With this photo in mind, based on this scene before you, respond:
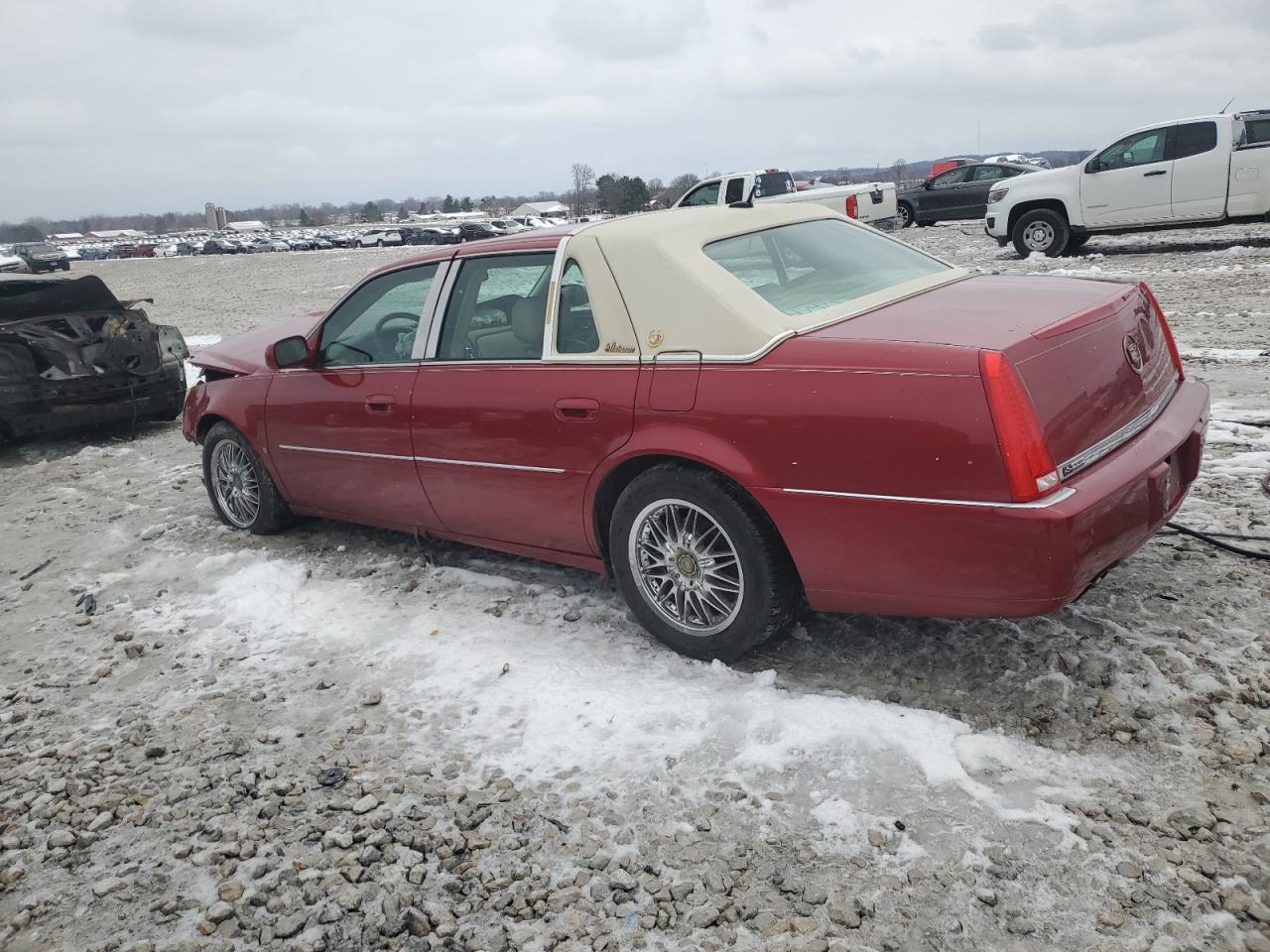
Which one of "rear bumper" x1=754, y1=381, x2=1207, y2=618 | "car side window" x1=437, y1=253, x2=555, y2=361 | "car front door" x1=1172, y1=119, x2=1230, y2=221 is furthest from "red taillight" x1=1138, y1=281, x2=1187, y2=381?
"car front door" x1=1172, y1=119, x2=1230, y2=221

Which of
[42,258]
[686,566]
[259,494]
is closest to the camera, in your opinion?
[686,566]

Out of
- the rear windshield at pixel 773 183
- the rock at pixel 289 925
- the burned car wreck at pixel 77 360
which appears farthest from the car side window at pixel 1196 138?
the rock at pixel 289 925

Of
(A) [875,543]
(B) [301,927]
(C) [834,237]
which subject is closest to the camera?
(B) [301,927]

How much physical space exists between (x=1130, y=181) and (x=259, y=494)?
1324cm

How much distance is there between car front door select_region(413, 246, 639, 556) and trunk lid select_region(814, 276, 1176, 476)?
36.1 inches

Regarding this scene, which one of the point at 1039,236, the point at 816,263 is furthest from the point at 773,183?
the point at 816,263

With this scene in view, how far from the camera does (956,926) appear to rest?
7.61 feet

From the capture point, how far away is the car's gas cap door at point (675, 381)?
134 inches

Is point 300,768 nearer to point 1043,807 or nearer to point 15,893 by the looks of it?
point 15,893

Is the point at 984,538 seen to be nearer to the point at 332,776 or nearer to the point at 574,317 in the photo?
the point at 574,317

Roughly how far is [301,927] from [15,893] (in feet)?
3.05

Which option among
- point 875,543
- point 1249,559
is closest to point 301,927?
point 875,543

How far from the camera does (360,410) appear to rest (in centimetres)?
467

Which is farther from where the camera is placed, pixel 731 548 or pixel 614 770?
pixel 731 548
